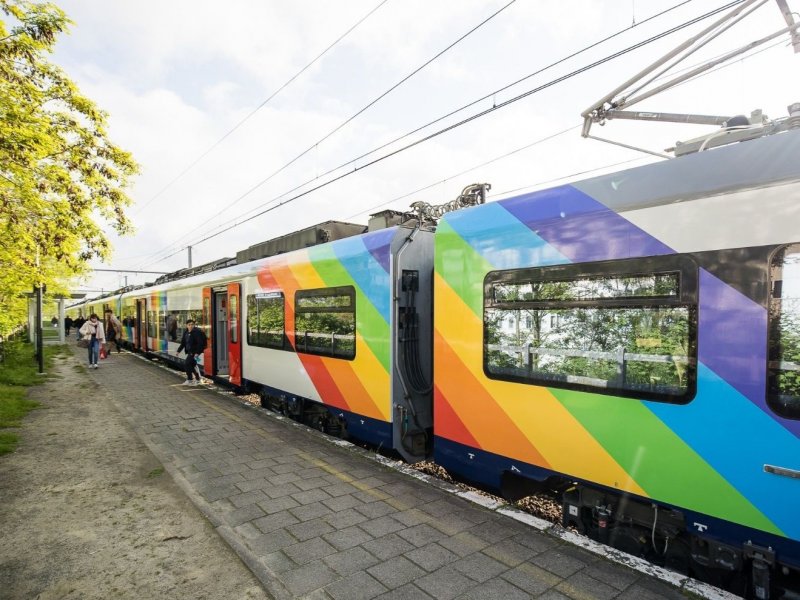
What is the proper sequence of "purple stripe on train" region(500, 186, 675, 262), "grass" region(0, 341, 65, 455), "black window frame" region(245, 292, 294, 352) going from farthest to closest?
"black window frame" region(245, 292, 294, 352) < "grass" region(0, 341, 65, 455) < "purple stripe on train" region(500, 186, 675, 262)

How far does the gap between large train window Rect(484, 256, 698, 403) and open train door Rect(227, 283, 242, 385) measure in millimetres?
6994

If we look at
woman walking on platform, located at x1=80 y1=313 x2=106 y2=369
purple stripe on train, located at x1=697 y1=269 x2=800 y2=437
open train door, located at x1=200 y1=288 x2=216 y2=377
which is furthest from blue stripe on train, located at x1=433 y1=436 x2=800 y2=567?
woman walking on platform, located at x1=80 y1=313 x2=106 y2=369

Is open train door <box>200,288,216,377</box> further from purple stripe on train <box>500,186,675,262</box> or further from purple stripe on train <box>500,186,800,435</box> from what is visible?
purple stripe on train <box>500,186,675,262</box>

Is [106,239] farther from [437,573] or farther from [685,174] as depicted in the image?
[685,174]

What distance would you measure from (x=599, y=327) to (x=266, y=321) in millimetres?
6530

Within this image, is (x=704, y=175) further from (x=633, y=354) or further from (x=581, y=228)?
(x=633, y=354)

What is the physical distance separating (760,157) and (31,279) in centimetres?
1153

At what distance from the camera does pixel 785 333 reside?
8.66 feet

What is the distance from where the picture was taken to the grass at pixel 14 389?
6.58 metres

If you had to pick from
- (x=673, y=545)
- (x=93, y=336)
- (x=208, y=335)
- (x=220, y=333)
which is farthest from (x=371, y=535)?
(x=93, y=336)

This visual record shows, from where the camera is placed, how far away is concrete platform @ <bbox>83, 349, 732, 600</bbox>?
3.00 metres

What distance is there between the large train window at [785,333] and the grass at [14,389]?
8.00 metres

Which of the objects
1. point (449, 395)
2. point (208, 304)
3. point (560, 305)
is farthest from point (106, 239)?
point (560, 305)


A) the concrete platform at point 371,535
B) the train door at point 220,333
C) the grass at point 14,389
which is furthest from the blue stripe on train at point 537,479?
the train door at point 220,333
